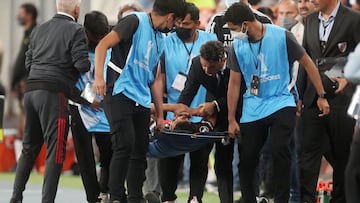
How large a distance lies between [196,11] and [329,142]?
204 cm

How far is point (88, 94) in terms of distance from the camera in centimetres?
1290

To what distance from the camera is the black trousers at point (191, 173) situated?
13374 mm

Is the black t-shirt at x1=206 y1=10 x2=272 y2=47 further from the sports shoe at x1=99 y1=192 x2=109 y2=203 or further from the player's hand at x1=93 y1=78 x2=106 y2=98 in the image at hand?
the player's hand at x1=93 y1=78 x2=106 y2=98

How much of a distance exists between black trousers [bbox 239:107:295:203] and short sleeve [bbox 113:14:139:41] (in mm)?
1444

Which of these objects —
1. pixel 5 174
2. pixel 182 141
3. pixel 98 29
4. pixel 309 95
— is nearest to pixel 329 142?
pixel 309 95

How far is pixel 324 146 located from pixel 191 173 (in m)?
1.41

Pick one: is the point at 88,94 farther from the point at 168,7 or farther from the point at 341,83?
the point at 341,83

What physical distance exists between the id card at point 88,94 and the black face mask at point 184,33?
1.46 meters

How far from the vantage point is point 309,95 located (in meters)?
13.2

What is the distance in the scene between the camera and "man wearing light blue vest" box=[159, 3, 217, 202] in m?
13.6

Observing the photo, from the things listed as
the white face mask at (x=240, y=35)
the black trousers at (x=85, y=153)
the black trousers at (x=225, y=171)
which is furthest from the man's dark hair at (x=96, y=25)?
the black trousers at (x=225, y=171)

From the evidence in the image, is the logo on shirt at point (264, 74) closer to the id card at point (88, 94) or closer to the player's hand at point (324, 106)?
the player's hand at point (324, 106)

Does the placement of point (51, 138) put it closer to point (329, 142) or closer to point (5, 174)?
point (329, 142)

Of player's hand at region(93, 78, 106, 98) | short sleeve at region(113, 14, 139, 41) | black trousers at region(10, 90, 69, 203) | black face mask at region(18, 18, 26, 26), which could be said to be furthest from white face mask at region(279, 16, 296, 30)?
black face mask at region(18, 18, 26, 26)
